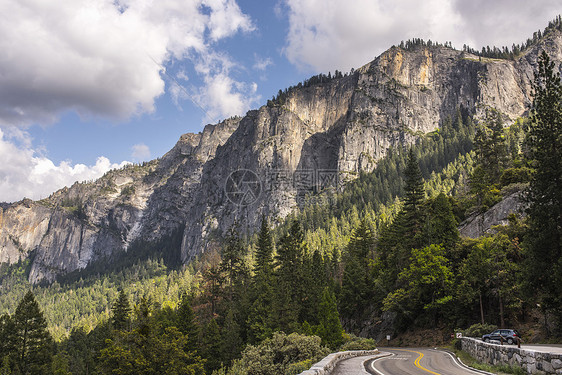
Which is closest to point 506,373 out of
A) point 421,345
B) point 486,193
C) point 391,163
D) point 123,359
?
point 123,359

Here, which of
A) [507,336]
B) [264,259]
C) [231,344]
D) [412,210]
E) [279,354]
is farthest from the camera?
[264,259]

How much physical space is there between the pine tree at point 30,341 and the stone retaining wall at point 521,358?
48.4 meters

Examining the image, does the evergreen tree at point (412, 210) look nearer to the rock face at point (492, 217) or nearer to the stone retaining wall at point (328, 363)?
the rock face at point (492, 217)

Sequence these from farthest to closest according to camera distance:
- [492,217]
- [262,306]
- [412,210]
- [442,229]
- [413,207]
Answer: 1. [413,207]
2. [412,210]
3. [492,217]
4. [262,306]
5. [442,229]

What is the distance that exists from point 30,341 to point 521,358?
51673 mm

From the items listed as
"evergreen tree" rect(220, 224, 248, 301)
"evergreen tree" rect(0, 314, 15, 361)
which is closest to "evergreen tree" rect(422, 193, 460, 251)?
"evergreen tree" rect(220, 224, 248, 301)

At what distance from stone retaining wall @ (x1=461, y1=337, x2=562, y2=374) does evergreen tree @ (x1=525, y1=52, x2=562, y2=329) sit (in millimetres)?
6796

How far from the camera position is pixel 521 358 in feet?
44.5

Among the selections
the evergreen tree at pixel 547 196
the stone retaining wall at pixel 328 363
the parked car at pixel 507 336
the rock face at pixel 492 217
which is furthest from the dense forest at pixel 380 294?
the parked car at pixel 507 336

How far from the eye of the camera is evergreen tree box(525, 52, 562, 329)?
22.5m

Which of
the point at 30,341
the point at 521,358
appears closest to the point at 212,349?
the point at 30,341

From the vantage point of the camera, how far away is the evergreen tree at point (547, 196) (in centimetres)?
2248

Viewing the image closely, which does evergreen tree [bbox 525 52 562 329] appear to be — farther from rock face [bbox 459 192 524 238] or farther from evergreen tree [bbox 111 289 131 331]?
evergreen tree [bbox 111 289 131 331]

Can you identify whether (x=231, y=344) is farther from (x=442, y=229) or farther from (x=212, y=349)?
(x=442, y=229)
